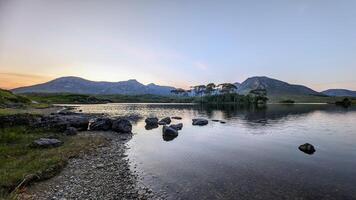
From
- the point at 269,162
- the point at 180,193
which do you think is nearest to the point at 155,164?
the point at 180,193

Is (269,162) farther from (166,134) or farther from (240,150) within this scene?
(166,134)

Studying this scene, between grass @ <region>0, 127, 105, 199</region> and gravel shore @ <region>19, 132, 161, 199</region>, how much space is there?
103cm

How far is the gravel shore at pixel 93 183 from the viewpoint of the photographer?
619 inches

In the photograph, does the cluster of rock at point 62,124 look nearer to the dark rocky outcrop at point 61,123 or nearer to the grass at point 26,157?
the dark rocky outcrop at point 61,123

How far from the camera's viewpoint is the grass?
16656 millimetres

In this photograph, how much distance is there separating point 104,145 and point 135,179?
1476 cm

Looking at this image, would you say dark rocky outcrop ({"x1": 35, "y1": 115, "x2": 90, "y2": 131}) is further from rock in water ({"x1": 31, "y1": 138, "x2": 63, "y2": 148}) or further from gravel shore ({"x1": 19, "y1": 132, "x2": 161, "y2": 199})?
gravel shore ({"x1": 19, "y1": 132, "x2": 161, "y2": 199})

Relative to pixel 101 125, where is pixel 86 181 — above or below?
below

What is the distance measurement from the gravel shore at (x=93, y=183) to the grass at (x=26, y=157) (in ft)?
3.39

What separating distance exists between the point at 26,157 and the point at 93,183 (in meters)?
9.57

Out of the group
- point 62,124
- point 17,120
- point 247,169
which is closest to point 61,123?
point 62,124

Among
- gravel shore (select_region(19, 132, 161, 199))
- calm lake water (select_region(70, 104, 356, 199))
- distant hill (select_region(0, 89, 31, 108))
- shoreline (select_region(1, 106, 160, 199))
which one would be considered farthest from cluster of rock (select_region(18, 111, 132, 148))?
distant hill (select_region(0, 89, 31, 108))

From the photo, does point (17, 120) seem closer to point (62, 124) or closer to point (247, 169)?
point (62, 124)

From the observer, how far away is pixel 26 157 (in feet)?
71.7
